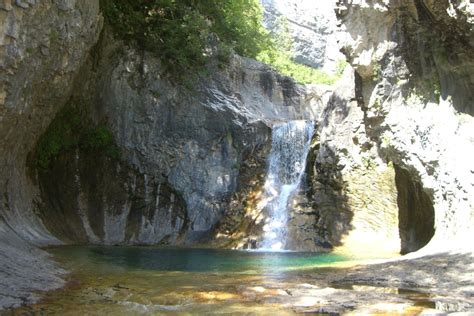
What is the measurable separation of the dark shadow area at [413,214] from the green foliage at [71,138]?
10.8 meters

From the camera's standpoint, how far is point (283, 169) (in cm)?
2134

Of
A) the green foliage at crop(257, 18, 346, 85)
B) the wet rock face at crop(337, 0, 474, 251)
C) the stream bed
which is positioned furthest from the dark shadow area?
the green foliage at crop(257, 18, 346, 85)

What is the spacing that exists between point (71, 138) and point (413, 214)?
41.7 feet

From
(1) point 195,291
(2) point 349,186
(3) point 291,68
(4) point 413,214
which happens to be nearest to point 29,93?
(1) point 195,291

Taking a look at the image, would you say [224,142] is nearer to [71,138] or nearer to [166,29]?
[166,29]

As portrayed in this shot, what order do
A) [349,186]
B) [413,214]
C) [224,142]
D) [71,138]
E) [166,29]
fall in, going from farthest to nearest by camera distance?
[166,29] → [224,142] → [71,138] → [349,186] → [413,214]

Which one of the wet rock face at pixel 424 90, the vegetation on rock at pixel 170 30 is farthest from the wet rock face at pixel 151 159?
the wet rock face at pixel 424 90

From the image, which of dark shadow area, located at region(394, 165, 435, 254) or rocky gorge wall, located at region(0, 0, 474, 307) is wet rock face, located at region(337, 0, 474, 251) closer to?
rocky gorge wall, located at region(0, 0, 474, 307)

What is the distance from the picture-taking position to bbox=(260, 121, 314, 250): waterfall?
19.6m

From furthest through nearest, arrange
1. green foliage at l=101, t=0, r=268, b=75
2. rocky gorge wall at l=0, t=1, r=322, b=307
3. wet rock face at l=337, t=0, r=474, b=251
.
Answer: green foliage at l=101, t=0, r=268, b=75 < rocky gorge wall at l=0, t=1, r=322, b=307 < wet rock face at l=337, t=0, r=474, b=251

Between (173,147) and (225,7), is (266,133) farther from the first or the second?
(225,7)

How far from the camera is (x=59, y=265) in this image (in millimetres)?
10859

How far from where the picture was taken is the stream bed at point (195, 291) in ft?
22.4

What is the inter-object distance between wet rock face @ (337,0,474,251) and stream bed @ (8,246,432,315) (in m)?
3.37
